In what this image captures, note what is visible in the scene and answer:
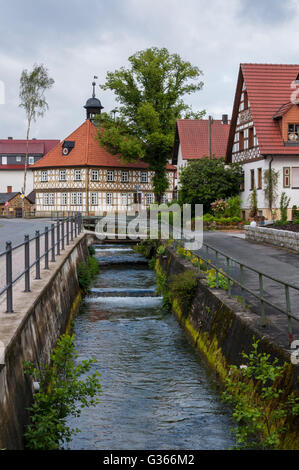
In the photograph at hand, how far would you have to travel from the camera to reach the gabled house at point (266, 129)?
32.6 metres

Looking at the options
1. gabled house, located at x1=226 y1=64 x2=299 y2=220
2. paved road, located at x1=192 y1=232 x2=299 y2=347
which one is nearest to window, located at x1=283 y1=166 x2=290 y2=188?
gabled house, located at x1=226 y1=64 x2=299 y2=220

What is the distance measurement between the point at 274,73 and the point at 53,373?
1270 inches

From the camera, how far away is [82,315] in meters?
16.6

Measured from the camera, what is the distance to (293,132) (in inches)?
1297

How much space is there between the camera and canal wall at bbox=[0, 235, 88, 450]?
226 inches

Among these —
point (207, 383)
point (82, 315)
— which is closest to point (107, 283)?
point (82, 315)

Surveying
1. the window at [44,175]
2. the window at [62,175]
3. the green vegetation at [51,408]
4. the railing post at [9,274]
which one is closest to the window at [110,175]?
the window at [62,175]

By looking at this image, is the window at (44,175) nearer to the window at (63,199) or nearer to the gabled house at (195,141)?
the window at (63,199)

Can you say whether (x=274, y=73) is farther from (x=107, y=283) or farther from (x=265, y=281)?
(x=265, y=281)

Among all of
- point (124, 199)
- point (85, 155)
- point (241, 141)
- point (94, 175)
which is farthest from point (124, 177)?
point (241, 141)

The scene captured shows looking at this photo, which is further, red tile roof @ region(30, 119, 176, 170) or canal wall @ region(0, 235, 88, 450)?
red tile roof @ region(30, 119, 176, 170)

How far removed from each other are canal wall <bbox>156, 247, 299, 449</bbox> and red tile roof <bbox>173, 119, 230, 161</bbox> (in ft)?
119

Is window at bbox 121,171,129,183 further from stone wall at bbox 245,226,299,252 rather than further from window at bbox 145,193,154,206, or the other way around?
stone wall at bbox 245,226,299,252

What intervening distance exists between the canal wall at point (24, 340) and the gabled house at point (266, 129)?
71.4 feet
